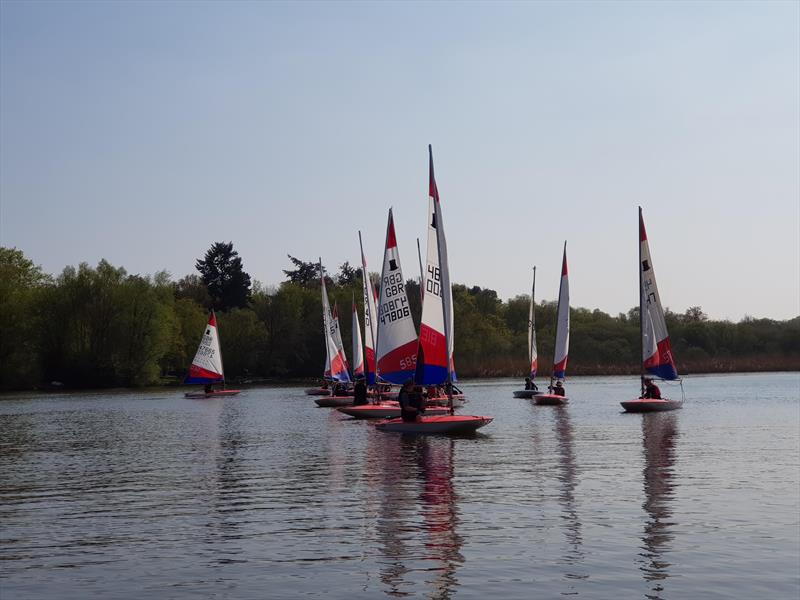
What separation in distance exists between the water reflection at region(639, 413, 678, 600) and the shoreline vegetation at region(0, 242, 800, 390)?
265 feet

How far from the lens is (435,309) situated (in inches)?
1626

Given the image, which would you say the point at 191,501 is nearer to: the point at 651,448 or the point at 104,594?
the point at 104,594

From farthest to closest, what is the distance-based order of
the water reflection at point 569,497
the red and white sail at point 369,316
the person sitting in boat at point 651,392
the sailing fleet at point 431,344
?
1. the red and white sail at point 369,316
2. the person sitting in boat at point 651,392
3. the sailing fleet at point 431,344
4. the water reflection at point 569,497

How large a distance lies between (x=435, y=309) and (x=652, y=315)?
21.6 meters

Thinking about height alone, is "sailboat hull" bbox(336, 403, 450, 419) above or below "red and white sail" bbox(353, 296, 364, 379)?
below

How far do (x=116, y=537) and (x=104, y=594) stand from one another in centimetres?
451

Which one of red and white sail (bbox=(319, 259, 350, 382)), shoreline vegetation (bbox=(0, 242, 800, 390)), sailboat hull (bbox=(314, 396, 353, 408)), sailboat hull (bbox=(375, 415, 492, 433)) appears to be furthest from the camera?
shoreline vegetation (bbox=(0, 242, 800, 390))

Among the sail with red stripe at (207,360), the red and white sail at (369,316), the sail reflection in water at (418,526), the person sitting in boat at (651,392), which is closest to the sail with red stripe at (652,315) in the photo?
the person sitting in boat at (651,392)

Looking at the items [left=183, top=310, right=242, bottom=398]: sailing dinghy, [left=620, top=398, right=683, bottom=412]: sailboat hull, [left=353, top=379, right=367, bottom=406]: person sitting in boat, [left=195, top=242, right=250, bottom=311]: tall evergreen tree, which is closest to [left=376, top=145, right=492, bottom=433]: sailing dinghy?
[left=353, top=379, right=367, bottom=406]: person sitting in boat

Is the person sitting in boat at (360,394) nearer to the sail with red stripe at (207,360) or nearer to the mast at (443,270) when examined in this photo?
the mast at (443,270)

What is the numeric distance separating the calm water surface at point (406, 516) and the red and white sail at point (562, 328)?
70.7ft

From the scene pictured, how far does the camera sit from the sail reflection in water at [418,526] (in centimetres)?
1566

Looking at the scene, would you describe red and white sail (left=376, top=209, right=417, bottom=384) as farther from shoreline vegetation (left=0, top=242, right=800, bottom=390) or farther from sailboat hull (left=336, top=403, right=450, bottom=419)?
shoreline vegetation (left=0, top=242, right=800, bottom=390)

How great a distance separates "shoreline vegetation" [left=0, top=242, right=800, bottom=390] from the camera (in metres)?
112
